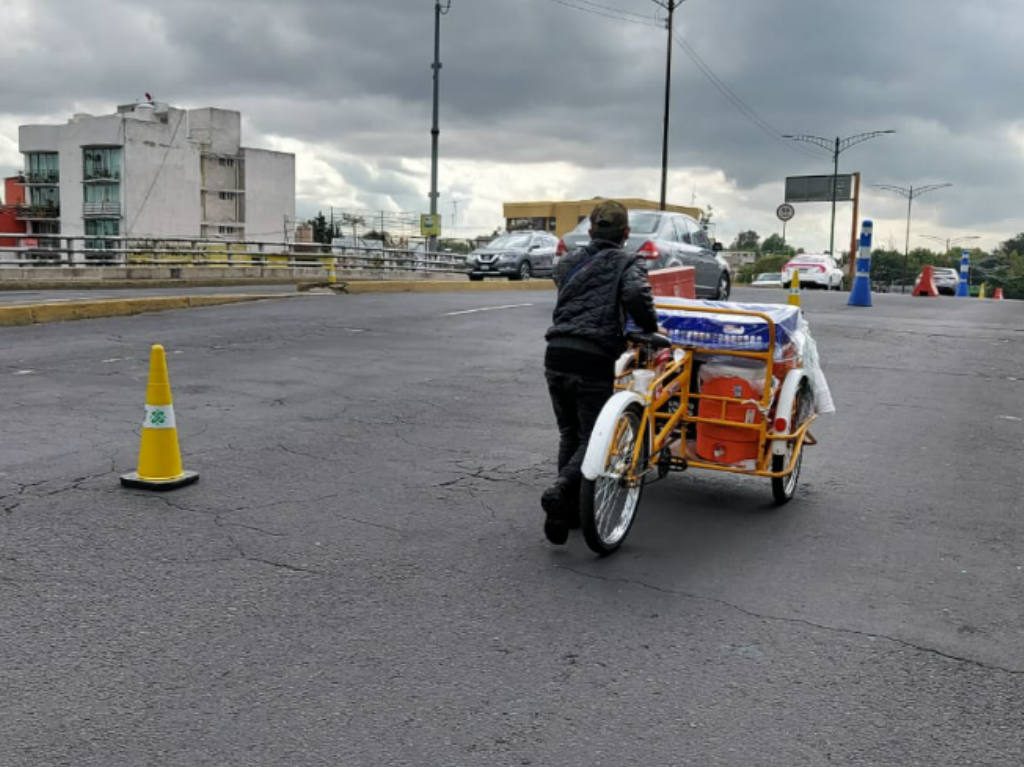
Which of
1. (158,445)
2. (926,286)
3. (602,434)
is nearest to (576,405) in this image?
(602,434)

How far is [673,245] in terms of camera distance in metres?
17.3

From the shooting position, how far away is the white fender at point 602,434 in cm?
493

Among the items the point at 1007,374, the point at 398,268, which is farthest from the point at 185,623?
the point at 398,268

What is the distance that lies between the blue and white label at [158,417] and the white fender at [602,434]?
282 centimetres

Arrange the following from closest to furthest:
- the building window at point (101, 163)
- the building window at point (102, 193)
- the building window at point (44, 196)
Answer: the building window at point (101, 163) < the building window at point (102, 193) < the building window at point (44, 196)

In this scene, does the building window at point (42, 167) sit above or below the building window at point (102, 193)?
above

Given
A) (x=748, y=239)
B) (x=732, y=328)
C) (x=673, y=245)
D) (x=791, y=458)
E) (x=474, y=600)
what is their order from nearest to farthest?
(x=474, y=600) < (x=732, y=328) < (x=791, y=458) < (x=673, y=245) < (x=748, y=239)

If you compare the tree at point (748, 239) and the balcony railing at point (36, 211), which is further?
the tree at point (748, 239)

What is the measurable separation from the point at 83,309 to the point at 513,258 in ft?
58.2

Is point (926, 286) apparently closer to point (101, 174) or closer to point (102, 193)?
point (101, 174)

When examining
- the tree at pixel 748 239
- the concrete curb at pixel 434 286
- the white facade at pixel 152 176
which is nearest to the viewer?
the concrete curb at pixel 434 286

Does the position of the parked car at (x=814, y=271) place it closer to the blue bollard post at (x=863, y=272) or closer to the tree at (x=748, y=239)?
the blue bollard post at (x=863, y=272)

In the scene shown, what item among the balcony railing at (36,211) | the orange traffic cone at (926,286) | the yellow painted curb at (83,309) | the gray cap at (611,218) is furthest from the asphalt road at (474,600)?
the balcony railing at (36,211)

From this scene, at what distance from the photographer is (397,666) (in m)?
3.81
